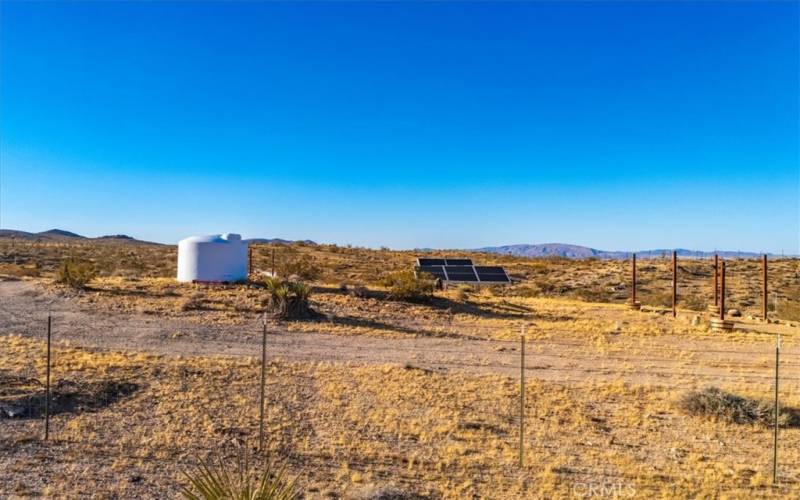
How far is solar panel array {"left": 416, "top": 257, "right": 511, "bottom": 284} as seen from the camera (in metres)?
25.8

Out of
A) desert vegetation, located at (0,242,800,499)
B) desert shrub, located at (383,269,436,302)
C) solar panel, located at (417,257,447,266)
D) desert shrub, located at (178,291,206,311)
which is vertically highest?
solar panel, located at (417,257,447,266)

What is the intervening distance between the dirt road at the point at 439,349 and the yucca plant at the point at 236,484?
5606 mm

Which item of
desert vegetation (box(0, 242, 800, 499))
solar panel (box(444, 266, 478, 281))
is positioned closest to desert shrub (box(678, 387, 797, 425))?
desert vegetation (box(0, 242, 800, 499))

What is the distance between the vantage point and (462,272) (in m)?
27.1

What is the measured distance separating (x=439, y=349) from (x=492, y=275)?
13198mm

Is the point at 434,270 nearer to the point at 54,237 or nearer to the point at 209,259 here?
the point at 209,259

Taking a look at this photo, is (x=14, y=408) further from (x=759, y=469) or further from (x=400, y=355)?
(x=759, y=469)

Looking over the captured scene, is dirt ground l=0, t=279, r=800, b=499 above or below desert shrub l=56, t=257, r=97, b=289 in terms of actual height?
below

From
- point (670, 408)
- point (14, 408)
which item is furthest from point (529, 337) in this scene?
point (14, 408)

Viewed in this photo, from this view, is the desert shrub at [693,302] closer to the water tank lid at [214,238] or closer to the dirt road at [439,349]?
the dirt road at [439,349]

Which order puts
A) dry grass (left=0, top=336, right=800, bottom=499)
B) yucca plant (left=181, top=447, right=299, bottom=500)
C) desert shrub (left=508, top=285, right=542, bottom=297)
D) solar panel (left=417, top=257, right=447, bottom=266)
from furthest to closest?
desert shrub (left=508, top=285, right=542, bottom=297), solar panel (left=417, top=257, right=447, bottom=266), dry grass (left=0, top=336, right=800, bottom=499), yucca plant (left=181, top=447, right=299, bottom=500)

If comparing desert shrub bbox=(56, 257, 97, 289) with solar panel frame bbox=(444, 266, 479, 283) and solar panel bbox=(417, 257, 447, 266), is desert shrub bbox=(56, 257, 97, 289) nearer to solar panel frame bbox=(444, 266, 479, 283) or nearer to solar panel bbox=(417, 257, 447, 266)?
solar panel bbox=(417, 257, 447, 266)

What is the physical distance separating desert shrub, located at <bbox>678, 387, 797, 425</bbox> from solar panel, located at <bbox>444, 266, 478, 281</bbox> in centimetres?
1665

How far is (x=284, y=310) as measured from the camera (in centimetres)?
1731
